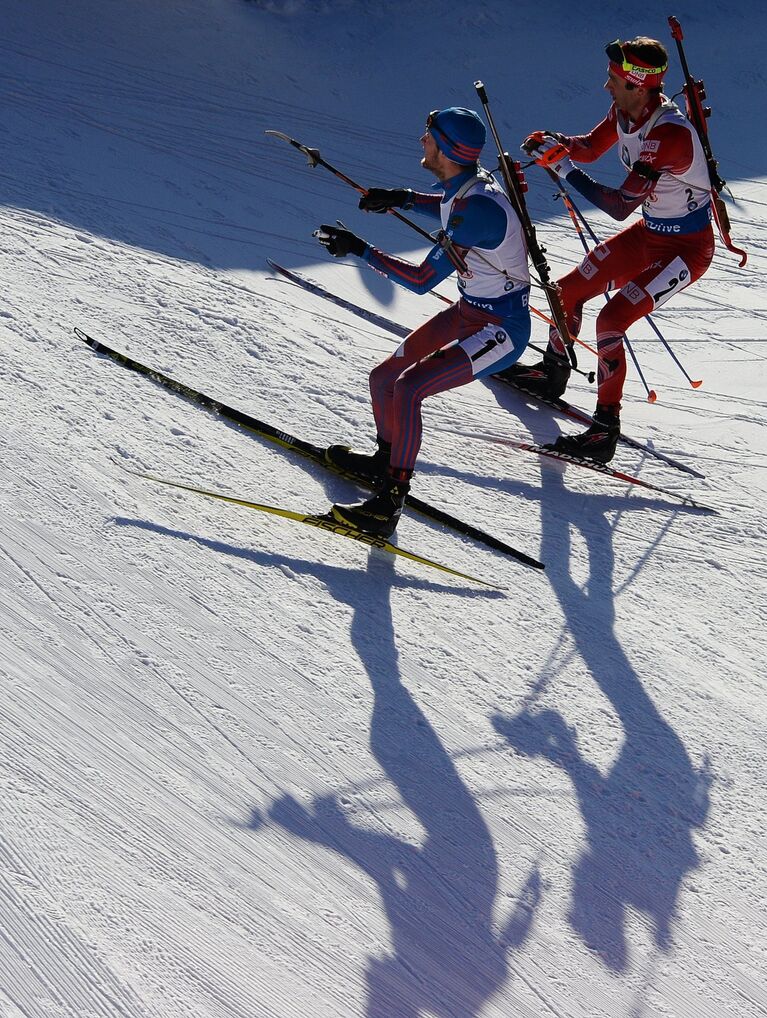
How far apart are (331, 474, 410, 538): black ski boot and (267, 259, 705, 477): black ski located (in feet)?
4.88

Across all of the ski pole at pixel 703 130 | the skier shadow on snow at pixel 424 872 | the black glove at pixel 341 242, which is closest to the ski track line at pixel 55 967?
the skier shadow on snow at pixel 424 872

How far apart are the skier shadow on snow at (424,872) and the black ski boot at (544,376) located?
2728 mm

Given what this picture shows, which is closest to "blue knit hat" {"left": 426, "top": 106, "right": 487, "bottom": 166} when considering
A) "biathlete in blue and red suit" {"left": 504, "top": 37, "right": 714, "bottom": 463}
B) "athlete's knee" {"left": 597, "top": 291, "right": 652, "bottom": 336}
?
"biathlete in blue and red suit" {"left": 504, "top": 37, "right": 714, "bottom": 463}

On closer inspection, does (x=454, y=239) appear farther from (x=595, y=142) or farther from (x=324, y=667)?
(x=324, y=667)

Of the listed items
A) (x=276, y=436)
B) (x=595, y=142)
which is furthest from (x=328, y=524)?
(x=595, y=142)

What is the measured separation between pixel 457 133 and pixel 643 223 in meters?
1.70

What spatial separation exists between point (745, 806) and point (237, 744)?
178 centimetres

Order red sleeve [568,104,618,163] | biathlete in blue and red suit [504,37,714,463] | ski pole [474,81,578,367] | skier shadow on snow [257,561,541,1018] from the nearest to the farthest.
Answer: skier shadow on snow [257,561,541,1018] < ski pole [474,81,578,367] < biathlete in blue and red suit [504,37,714,463] < red sleeve [568,104,618,163]

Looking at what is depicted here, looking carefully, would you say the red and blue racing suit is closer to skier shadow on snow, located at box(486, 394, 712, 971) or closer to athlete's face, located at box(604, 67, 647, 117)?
skier shadow on snow, located at box(486, 394, 712, 971)

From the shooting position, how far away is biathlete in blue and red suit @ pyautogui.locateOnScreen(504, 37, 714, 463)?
506cm

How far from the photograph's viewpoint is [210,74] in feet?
30.1

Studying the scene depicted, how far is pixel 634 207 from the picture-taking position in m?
5.05

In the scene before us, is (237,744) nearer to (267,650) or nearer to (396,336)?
(267,650)

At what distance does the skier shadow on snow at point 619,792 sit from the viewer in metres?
3.27
